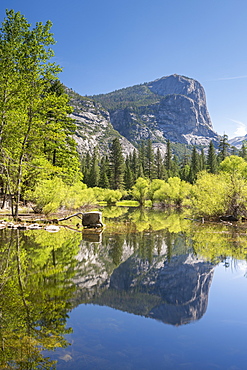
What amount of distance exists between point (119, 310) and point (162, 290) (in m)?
1.46

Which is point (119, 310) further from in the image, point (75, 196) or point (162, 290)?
point (75, 196)

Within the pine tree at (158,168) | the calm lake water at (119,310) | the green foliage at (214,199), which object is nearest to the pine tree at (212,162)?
the pine tree at (158,168)

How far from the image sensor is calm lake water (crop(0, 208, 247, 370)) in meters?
3.59

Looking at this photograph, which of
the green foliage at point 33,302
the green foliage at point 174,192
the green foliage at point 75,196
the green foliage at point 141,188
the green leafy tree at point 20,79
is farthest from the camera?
the green foliage at point 141,188

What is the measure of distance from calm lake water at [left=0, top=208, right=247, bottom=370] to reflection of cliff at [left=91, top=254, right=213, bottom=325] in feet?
0.07

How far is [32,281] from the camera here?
617cm

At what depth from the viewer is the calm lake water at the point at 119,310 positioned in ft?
11.8

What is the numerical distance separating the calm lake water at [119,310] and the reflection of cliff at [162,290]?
21 millimetres

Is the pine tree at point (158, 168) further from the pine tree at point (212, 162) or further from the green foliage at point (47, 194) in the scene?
the green foliage at point (47, 194)

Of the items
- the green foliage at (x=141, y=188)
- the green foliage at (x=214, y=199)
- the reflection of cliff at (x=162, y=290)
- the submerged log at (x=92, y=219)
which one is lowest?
the reflection of cliff at (x=162, y=290)

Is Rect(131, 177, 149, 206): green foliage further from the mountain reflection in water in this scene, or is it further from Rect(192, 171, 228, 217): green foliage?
the mountain reflection in water

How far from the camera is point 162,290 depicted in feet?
20.9

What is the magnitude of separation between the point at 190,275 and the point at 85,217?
11400 mm

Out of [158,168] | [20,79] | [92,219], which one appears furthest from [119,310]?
[158,168]
